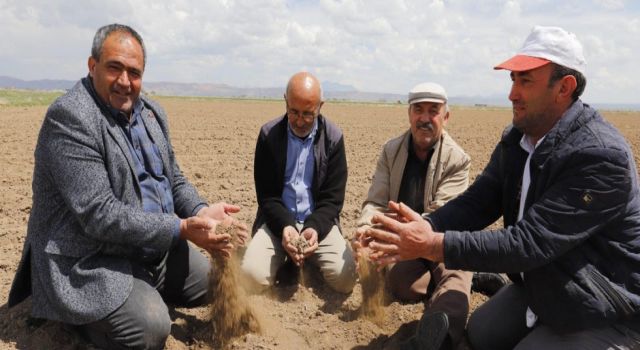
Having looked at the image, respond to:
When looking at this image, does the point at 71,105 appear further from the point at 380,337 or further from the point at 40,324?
the point at 380,337

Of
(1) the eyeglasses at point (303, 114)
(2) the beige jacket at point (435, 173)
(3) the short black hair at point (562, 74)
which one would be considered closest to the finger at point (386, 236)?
(3) the short black hair at point (562, 74)

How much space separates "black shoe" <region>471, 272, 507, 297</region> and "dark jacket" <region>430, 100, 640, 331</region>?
162 cm

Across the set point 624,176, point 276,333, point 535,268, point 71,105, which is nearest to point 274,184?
point 276,333

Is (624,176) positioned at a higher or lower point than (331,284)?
higher

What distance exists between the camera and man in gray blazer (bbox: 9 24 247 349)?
302 cm

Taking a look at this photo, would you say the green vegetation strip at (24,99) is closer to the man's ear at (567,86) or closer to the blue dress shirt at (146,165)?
the blue dress shirt at (146,165)

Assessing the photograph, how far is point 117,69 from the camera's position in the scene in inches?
124

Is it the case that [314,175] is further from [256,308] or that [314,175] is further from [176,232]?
[176,232]

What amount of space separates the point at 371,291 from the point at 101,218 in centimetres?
203

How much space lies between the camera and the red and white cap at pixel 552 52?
2.73 meters

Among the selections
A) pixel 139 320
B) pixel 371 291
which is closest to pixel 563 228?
pixel 371 291

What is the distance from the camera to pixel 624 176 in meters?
2.61

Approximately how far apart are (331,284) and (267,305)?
0.63 meters

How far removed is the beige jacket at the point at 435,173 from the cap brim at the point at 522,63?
1.49 meters
